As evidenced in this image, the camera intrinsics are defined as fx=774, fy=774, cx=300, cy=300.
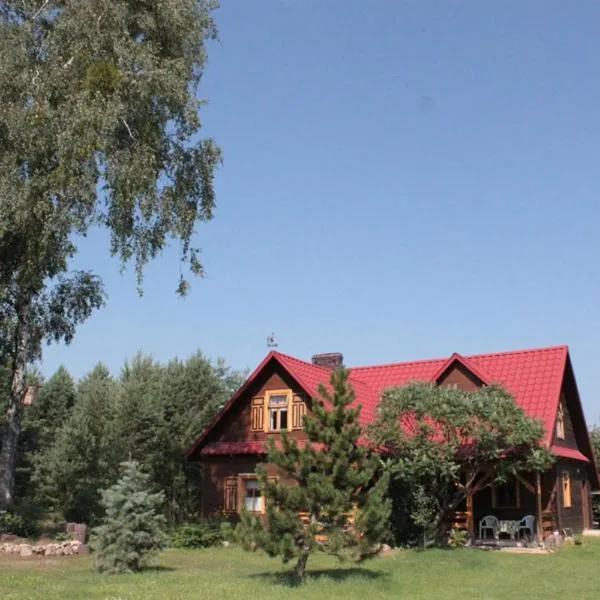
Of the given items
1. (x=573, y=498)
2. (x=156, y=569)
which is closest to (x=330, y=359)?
(x=573, y=498)

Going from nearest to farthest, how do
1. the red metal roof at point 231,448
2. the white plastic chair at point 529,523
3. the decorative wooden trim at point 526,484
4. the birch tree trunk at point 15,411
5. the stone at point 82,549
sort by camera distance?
the stone at point 82,549 < the birch tree trunk at point 15,411 < the decorative wooden trim at point 526,484 < the white plastic chair at point 529,523 < the red metal roof at point 231,448

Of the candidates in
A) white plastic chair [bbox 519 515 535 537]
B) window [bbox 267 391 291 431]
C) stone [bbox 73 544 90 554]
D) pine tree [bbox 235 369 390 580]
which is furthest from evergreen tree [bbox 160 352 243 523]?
pine tree [bbox 235 369 390 580]

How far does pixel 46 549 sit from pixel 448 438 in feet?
33.1

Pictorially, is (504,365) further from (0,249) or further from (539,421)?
(0,249)

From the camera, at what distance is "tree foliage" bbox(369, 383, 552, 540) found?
19.6 meters

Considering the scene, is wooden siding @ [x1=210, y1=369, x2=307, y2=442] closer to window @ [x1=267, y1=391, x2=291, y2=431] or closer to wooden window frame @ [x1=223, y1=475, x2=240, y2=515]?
window @ [x1=267, y1=391, x2=291, y2=431]

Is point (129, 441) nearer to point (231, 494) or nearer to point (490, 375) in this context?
point (231, 494)

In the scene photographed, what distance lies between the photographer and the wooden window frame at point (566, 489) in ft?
80.5

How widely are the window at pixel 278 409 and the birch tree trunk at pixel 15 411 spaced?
806cm

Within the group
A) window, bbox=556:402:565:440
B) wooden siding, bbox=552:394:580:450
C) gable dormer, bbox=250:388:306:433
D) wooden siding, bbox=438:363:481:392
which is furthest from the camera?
wooden siding, bbox=552:394:580:450

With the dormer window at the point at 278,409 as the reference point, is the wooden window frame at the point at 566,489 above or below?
below

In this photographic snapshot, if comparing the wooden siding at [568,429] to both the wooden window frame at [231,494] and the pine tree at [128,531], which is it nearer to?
the wooden window frame at [231,494]

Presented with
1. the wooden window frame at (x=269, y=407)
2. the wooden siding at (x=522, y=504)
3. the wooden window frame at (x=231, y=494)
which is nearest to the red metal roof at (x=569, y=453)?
the wooden siding at (x=522, y=504)

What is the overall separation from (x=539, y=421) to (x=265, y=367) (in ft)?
29.0
